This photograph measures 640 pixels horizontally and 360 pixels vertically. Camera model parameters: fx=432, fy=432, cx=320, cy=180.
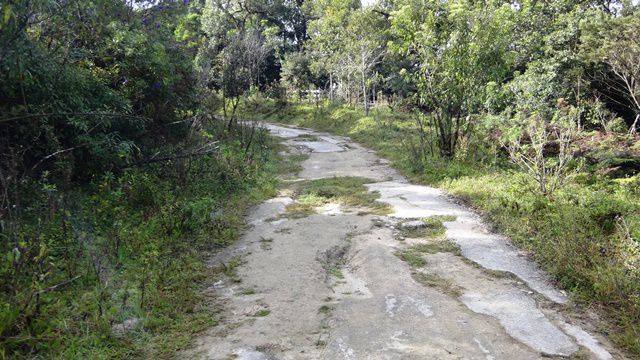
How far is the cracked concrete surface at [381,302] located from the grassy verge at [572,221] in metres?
0.22

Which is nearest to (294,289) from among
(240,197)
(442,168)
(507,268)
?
(507,268)

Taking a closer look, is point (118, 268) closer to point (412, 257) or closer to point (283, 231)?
point (283, 231)

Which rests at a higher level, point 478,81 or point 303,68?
point 303,68

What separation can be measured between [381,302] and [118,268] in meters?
2.56

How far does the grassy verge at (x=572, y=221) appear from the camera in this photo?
3791 millimetres

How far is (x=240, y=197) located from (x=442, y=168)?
14.0 feet

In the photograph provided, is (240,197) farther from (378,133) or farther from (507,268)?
(378,133)

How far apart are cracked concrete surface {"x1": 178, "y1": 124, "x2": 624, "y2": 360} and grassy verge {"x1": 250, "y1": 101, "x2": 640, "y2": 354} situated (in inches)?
8.7

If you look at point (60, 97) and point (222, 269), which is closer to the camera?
point (222, 269)

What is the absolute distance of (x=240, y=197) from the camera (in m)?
7.58

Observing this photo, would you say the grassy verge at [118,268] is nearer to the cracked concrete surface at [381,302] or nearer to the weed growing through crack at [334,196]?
the cracked concrete surface at [381,302]

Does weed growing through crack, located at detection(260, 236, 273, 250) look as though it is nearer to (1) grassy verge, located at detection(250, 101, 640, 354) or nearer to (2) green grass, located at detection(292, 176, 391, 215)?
(2) green grass, located at detection(292, 176, 391, 215)

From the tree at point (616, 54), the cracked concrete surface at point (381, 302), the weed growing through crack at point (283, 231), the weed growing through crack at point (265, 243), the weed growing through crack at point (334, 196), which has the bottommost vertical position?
the cracked concrete surface at point (381, 302)

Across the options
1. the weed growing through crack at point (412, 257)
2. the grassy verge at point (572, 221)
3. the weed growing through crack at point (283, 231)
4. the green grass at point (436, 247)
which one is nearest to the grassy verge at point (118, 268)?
the weed growing through crack at point (283, 231)
